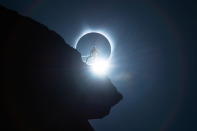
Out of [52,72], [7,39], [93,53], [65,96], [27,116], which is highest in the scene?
[93,53]

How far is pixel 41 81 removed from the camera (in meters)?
9.19

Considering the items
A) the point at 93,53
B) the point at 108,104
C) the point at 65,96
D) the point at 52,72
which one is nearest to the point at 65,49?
the point at 52,72

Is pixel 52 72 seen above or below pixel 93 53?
below

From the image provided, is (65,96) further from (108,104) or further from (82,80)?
(108,104)

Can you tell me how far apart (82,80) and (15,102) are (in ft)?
11.6

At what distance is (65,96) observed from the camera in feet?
32.1

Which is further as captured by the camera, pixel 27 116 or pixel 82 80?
pixel 82 80

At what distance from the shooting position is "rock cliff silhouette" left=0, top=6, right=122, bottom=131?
26.9 ft

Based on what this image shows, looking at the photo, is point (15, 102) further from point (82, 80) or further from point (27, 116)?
point (82, 80)

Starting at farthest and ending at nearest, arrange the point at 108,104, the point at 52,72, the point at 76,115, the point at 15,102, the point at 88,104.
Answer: the point at 108,104, the point at 88,104, the point at 76,115, the point at 52,72, the point at 15,102

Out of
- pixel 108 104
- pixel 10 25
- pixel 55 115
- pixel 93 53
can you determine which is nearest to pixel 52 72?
pixel 55 115

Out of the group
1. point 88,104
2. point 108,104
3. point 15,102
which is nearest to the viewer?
point 15,102

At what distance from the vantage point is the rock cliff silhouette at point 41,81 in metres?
8.20

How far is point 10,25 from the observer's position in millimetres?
8742
